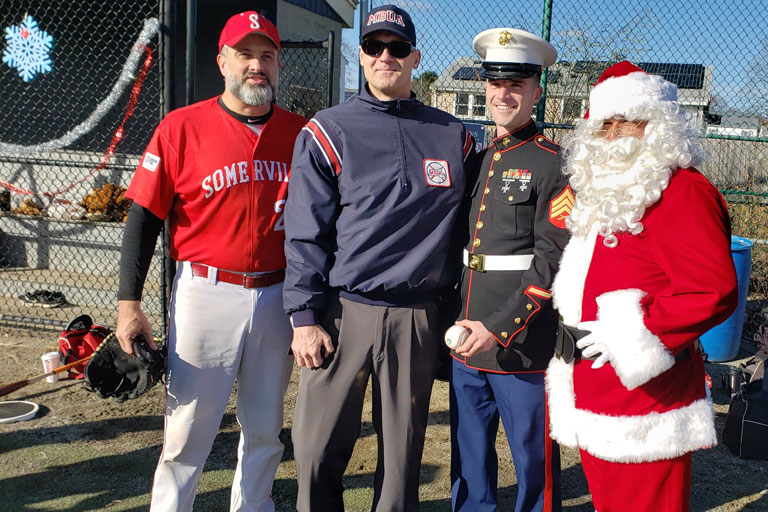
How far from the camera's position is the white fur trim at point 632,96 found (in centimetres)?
204

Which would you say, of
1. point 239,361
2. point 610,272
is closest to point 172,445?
point 239,361

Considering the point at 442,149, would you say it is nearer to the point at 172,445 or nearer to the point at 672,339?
the point at 672,339

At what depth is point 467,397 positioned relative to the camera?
102 inches

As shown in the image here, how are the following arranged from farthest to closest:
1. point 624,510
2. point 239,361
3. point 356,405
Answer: point 239,361, point 356,405, point 624,510

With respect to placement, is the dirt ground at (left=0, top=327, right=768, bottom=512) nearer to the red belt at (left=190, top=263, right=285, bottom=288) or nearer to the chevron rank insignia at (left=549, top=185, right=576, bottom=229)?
the red belt at (left=190, top=263, right=285, bottom=288)

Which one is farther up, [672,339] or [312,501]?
[672,339]

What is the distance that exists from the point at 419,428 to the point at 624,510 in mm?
806

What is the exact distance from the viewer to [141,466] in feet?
11.3

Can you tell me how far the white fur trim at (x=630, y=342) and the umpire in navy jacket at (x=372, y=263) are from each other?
2.30ft

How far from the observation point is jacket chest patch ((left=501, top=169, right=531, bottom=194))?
244 cm

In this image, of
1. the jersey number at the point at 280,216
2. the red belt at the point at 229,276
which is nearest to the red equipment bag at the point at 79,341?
the red belt at the point at 229,276

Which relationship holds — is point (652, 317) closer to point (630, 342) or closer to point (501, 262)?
point (630, 342)

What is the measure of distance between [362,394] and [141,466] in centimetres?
165

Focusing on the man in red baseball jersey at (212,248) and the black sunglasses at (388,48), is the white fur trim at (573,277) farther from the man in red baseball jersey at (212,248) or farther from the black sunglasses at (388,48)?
the man in red baseball jersey at (212,248)
